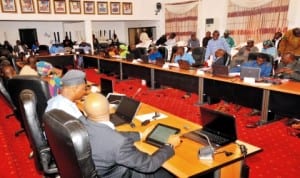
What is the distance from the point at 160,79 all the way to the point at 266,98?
277cm

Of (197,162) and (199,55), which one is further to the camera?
(199,55)

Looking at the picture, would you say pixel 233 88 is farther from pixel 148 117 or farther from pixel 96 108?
pixel 96 108

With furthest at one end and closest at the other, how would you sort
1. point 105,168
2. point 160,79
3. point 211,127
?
point 160,79 < point 211,127 < point 105,168

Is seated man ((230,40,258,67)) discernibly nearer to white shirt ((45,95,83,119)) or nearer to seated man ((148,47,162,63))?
seated man ((148,47,162,63))

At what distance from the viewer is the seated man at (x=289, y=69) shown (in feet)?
14.3

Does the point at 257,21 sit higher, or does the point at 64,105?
the point at 257,21

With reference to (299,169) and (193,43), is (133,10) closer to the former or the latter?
(193,43)

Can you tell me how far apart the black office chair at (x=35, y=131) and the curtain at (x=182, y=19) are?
915 cm

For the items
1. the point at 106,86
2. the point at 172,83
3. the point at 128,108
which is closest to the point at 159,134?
the point at 128,108

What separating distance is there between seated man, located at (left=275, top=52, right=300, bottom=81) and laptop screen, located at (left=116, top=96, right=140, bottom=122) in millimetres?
3160

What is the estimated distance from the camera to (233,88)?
176 inches

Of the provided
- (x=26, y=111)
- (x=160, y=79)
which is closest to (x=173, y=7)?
(x=160, y=79)

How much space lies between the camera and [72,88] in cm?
225

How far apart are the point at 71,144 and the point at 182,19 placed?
34.5 feet
